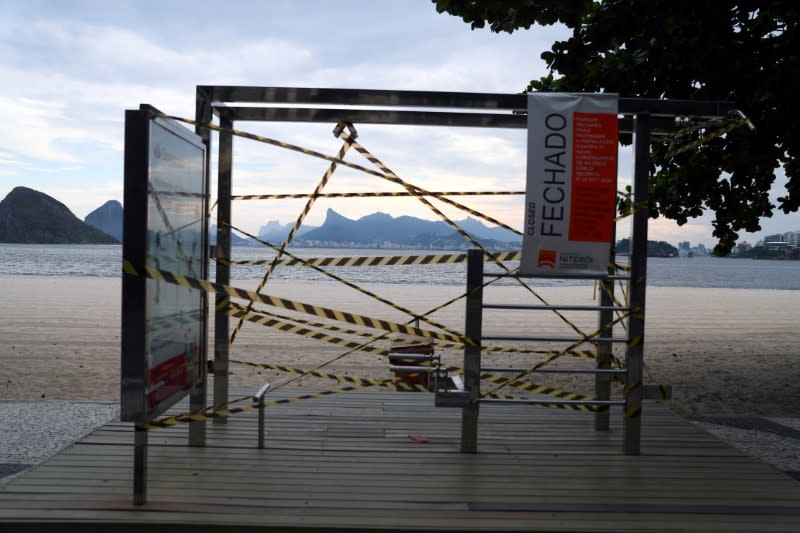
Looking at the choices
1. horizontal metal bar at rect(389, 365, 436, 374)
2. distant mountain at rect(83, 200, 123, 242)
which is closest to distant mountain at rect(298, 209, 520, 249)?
distant mountain at rect(83, 200, 123, 242)

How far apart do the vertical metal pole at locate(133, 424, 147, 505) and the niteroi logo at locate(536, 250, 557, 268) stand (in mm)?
2657

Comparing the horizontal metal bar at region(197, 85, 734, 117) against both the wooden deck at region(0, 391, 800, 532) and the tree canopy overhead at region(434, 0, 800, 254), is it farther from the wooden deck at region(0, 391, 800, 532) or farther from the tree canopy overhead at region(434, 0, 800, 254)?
the tree canopy overhead at region(434, 0, 800, 254)

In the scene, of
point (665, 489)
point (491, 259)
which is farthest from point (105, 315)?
point (665, 489)

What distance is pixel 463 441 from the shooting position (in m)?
5.30

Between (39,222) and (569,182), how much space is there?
144412 mm

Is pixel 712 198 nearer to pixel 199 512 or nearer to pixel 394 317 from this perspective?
pixel 199 512

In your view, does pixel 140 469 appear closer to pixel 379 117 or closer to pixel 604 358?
pixel 379 117

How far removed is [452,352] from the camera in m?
13.6

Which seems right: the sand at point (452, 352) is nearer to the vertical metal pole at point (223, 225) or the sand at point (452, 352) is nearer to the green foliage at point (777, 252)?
the vertical metal pole at point (223, 225)

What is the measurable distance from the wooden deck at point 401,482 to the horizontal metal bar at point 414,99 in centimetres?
237

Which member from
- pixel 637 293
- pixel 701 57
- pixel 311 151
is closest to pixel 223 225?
pixel 311 151

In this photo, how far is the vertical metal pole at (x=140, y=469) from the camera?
13.2 ft

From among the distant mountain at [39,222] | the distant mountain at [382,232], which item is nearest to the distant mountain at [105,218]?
the distant mountain at [39,222]

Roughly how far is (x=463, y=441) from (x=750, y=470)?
1.85 meters
